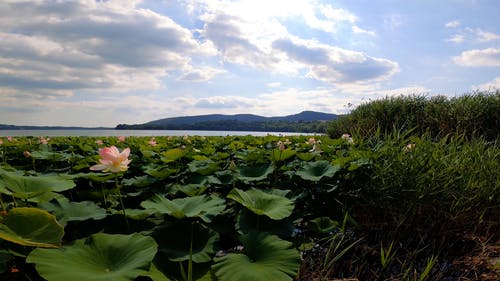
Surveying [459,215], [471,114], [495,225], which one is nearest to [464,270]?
[459,215]

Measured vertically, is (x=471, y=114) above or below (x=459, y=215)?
above

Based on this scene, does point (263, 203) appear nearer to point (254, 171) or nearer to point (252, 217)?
point (252, 217)

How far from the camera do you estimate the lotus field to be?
4.09ft

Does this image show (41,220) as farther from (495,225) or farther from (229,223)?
(495,225)

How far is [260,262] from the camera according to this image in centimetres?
137

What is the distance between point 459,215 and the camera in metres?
2.53

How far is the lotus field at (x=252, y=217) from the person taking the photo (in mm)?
1247

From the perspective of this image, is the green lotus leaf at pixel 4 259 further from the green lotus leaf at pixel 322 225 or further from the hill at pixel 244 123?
the hill at pixel 244 123

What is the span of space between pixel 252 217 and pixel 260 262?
15.9 inches

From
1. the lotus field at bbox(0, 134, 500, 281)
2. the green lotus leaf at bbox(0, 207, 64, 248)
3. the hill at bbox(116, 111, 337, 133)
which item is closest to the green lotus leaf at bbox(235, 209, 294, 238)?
the lotus field at bbox(0, 134, 500, 281)

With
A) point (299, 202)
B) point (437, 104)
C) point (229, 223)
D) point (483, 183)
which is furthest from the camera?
point (437, 104)

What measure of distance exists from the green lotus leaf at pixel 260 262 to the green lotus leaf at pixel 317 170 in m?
0.89

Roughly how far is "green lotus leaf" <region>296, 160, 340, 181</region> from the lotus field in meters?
0.02

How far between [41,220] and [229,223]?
929mm
